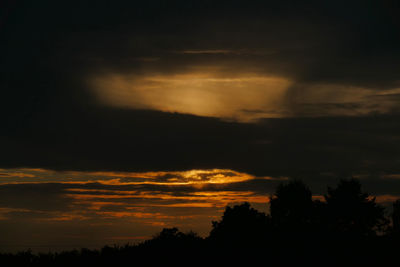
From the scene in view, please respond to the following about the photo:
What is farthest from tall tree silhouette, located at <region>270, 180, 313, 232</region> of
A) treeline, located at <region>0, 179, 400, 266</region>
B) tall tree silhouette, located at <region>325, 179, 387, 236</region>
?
treeline, located at <region>0, 179, 400, 266</region>

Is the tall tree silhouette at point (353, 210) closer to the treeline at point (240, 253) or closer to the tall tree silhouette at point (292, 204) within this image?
the tall tree silhouette at point (292, 204)

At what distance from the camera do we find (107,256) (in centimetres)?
4281

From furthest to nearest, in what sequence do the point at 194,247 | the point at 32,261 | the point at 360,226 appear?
the point at 360,226, the point at 194,247, the point at 32,261

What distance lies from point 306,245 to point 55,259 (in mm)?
21449

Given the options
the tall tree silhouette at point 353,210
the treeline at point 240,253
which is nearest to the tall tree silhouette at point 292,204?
the tall tree silhouette at point 353,210

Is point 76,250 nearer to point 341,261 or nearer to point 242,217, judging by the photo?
point 341,261

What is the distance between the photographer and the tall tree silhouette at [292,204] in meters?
109

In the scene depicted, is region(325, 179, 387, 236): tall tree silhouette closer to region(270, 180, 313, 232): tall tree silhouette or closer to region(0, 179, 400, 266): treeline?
region(270, 180, 313, 232): tall tree silhouette

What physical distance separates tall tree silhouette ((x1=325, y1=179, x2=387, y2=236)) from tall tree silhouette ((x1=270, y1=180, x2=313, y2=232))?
4.75m

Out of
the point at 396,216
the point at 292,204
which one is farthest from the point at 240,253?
the point at 396,216

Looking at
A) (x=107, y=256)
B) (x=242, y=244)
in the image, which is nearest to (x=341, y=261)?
(x=242, y=244)

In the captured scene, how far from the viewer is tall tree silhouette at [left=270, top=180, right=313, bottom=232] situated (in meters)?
109

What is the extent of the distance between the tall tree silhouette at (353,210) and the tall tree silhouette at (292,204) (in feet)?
15.6

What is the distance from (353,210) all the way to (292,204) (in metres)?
13.2
